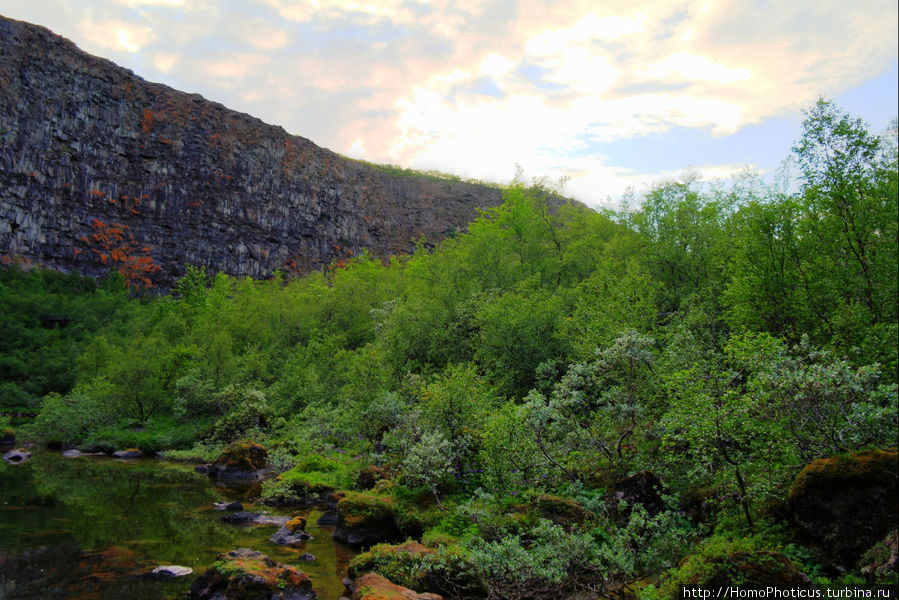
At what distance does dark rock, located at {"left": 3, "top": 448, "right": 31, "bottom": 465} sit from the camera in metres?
25.7

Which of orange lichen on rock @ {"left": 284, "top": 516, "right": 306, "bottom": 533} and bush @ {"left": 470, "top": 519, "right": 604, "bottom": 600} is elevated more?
bush @ {"left": 470, "top": 519, "right": 604, "bottom": 600}

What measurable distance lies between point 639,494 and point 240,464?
19558 mm

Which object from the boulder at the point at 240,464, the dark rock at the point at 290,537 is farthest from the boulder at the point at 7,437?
the dark rock at the point at 290,537

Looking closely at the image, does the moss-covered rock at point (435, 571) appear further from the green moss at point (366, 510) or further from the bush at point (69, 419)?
the bush at point (69, 419)

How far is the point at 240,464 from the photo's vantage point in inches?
971

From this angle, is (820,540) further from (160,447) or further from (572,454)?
(160,447)

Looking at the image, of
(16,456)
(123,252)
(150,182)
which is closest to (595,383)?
(16,456)

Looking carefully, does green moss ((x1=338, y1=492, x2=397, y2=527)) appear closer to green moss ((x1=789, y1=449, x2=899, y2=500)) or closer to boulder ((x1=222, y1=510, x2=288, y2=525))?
boulder ((x1=222, y1=510, x2=288, y2=525))

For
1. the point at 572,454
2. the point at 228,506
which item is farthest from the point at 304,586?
the point at 228,506

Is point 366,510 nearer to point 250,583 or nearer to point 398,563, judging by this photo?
point 398,563

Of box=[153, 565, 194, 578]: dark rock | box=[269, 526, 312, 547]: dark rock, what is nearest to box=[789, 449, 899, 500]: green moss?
box=[269, 526, 312, 547]: dark rock

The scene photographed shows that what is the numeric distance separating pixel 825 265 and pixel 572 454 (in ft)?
25.9

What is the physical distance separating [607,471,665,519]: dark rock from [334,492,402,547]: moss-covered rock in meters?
6.32

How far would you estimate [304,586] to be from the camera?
36.3 feet
